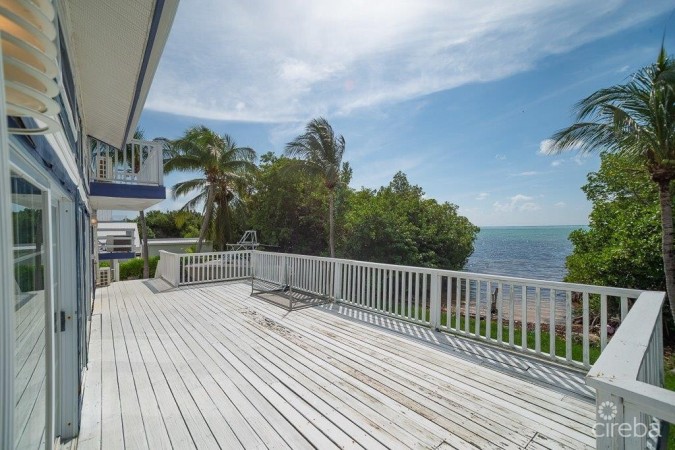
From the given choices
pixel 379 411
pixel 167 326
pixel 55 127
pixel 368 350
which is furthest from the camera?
pixel 167 326

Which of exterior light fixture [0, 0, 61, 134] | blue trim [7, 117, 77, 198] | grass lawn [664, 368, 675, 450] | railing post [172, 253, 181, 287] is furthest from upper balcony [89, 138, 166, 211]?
grass lawn [664, 368, 675, 450]

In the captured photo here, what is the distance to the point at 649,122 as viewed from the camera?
4.95 m

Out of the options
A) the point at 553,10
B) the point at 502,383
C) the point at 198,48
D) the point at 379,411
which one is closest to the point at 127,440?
the point at 379,411

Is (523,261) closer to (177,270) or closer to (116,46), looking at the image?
(177,270)

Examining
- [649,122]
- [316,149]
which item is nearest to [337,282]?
[649,122]

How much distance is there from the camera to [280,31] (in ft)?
15.8

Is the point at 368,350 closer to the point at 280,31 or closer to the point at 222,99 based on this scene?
the point at 280,31

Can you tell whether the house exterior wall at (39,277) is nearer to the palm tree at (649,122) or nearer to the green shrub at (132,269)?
the palm tree at (649,122)

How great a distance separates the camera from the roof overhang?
2.12 m

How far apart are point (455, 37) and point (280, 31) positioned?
11.9 feet

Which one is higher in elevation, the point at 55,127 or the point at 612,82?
the point at 612,82

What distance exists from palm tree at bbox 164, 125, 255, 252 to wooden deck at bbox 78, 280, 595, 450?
9934 millimetres

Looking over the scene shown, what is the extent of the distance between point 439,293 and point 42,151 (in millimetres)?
4128

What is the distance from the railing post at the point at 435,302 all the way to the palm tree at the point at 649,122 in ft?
14.3
